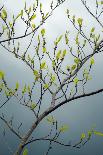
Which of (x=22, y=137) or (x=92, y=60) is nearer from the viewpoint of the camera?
(x=92, y=60)

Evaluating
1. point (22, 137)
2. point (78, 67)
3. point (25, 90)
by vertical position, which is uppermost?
point (78, 67)

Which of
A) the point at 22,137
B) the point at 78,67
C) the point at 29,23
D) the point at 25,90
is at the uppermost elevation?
the point at 78,67

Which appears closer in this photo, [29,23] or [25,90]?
[29,23]

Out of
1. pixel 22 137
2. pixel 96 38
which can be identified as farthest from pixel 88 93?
pixel 22 137

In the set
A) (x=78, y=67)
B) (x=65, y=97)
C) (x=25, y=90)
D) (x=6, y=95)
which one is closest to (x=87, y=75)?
(x=78, y=67)

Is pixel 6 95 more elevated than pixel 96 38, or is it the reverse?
pixel 96 38

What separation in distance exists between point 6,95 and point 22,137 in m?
0.75

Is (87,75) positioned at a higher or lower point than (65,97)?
higher

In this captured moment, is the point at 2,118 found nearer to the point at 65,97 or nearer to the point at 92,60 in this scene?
the point at 65,97

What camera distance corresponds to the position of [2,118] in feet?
18.0

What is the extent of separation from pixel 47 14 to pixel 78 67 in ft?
3.61

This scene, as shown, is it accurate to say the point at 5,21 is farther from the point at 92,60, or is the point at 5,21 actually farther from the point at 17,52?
the point at 92,60

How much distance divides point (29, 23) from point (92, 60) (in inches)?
45.3

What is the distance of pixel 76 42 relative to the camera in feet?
18.0
